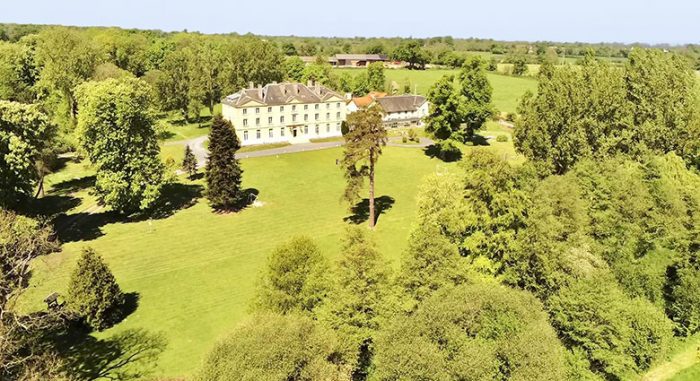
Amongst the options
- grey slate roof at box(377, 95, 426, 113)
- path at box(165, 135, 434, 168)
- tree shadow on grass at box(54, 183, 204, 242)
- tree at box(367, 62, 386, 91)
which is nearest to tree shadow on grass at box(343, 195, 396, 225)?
tree shadow on grass at box(54, 183, 204, 242)

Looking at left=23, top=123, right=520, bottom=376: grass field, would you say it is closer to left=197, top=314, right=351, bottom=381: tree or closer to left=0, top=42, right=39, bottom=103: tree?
left=197, top=314, right=351, bottom=381: tree

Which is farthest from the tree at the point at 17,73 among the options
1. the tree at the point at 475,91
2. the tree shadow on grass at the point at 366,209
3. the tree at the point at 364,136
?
the tree at the point at 475,91

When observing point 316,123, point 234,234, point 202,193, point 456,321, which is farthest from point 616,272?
point 316,123

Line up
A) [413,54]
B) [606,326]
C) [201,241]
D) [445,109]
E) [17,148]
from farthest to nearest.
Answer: [413,54], [445,109], [201,241], [17,148], [606,326]

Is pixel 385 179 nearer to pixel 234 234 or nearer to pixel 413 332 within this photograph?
pixel 234 234

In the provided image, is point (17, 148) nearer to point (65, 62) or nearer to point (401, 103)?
point (65, 62)

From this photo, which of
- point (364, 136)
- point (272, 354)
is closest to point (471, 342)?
point (272, 354)

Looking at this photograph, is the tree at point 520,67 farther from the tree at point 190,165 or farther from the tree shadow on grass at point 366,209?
the tree at point 190,165
